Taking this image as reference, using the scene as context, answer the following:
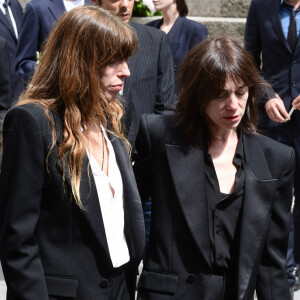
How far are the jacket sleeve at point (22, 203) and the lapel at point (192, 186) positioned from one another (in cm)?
56

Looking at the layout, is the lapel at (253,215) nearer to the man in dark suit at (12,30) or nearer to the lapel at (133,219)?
the lapel at (133,219)

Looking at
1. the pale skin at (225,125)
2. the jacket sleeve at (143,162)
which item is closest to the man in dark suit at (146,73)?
the jacket sleeve at (143,162)

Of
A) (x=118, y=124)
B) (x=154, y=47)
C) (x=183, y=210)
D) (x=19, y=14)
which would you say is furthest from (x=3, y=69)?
(x=183, y=210)

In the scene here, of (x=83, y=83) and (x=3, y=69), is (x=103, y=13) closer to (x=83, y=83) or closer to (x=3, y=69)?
(x=83, y=83)

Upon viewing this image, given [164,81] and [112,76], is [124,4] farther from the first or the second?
[112,76]

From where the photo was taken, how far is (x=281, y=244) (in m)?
3.03

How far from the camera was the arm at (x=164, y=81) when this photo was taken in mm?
4598

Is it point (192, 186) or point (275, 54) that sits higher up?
point (192, 186)

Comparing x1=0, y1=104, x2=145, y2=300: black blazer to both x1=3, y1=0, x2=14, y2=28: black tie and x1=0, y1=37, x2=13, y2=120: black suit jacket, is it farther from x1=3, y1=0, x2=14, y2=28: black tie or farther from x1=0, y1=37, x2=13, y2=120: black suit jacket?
x1=3, y1=0, x2=14, y2=28: black tie

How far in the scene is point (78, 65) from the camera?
2.79 meters

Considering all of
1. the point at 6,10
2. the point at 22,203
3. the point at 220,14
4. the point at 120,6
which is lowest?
the point at 220,14

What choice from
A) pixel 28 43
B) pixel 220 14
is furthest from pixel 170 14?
pixel 220 14

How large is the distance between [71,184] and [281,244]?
2.91 ft

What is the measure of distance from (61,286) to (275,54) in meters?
2.82
